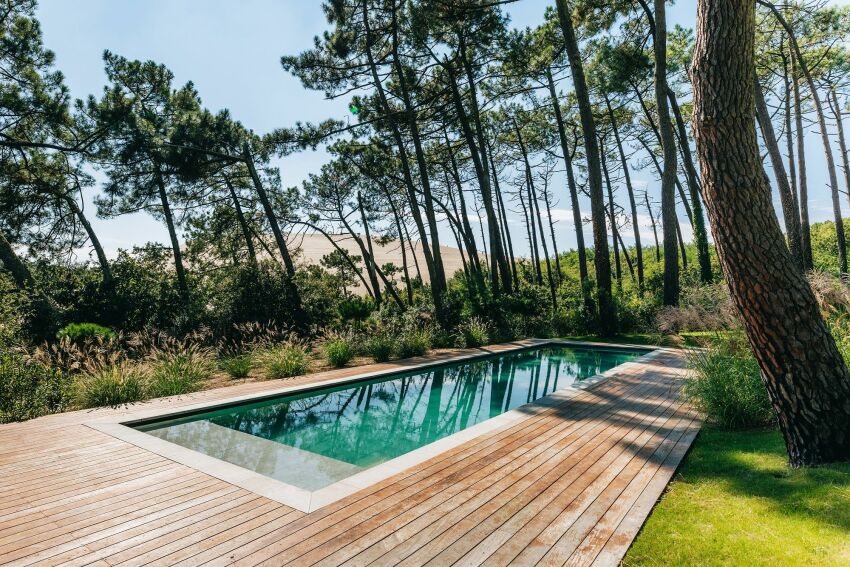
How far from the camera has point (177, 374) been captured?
6.56 meters

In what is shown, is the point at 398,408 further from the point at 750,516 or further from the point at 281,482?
the point at 750,516

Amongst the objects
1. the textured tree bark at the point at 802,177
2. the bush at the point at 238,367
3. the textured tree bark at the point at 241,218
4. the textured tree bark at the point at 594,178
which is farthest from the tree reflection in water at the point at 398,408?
the textured tree bark at the point at 241,218

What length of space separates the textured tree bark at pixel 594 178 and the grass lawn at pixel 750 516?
26.1ft

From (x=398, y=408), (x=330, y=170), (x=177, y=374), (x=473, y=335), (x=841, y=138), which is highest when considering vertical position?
(x=330, y=170)

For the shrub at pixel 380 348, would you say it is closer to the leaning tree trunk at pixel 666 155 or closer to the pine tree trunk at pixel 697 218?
the leaning tree trunk at pixel 666 155

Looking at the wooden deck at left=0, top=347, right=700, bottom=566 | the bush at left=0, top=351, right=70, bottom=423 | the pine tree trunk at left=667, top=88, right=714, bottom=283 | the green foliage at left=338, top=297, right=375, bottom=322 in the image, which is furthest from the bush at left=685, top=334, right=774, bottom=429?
the green foliage at left=338, top=297, right=375, bottom=322

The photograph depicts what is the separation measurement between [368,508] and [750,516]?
2.03 m

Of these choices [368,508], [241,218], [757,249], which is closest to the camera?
[368,508]

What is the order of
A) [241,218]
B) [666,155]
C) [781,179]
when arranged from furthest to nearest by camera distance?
[241,218] < [781,179] < [666,155]

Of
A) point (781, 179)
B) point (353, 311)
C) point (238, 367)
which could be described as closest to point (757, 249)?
point (238, 367)

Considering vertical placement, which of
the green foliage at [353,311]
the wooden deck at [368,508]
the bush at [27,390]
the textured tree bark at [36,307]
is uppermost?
A: the textured tree bark at [36,307]

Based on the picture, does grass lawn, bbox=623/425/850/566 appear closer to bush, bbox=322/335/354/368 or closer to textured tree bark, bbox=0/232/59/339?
bush, bbox=322/335/354/368

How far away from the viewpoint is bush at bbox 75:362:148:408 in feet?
17.5

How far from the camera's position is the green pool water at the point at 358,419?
4.26 m
